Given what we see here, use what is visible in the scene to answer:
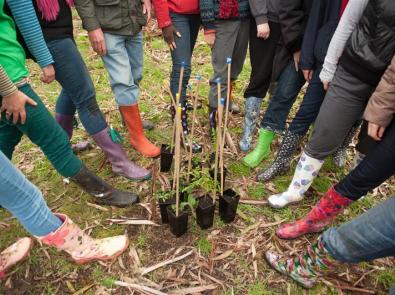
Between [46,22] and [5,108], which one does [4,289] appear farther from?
[46,22]

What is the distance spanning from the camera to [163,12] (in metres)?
2.98

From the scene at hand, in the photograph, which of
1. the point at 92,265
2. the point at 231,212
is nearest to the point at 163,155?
the point at 231,212

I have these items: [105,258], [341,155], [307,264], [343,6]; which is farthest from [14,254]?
[341,155]

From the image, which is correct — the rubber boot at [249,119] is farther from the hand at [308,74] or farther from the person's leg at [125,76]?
the person's leg at [125,76]

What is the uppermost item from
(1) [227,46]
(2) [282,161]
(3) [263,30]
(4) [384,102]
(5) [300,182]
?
(4) [384,102]

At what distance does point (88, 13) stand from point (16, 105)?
1057 millimetres

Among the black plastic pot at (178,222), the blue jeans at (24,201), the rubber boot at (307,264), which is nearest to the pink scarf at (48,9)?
the blue jeans at (24,201)

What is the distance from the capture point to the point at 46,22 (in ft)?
7.47

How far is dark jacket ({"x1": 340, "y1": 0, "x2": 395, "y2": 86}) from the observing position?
1825 mm

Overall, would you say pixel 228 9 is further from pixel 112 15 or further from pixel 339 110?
pixel 339 110

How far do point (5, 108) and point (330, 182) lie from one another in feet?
9.45

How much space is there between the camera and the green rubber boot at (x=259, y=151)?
336 cm

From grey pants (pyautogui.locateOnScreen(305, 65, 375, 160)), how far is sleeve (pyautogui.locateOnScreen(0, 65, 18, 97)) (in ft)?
6.73

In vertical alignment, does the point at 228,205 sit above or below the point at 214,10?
below
